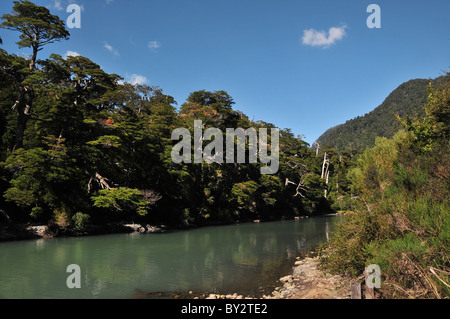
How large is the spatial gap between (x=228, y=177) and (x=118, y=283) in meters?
24.5

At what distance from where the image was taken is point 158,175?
2619cm

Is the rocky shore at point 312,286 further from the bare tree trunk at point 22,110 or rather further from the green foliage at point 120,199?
the bare tree trunk at point 22,110

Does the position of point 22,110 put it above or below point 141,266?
above

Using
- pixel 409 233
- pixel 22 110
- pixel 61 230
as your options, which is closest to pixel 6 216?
pixel 61 230

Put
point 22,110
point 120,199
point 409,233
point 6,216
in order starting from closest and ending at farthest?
point 409,233
point 6,216
point 22,110
point 120,199

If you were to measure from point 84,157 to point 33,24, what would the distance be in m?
11.0

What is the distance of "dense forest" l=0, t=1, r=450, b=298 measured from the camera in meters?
6.07

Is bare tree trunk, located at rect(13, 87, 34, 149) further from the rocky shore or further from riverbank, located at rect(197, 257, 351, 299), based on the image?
the rocky shore

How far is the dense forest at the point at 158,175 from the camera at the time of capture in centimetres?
607

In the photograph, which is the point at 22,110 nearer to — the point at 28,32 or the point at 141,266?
the point at 28,32

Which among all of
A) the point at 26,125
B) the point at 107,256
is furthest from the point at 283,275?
the point at 26,125

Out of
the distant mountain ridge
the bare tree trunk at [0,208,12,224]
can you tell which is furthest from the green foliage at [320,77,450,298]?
the distant mountain ridge

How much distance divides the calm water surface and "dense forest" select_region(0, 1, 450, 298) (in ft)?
9.69

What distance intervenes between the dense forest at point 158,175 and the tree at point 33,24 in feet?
0.25
